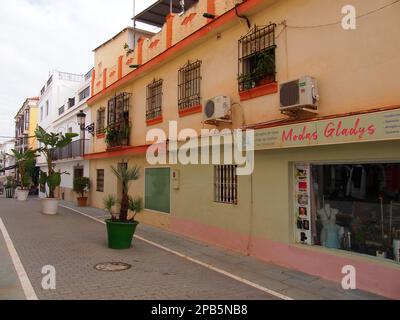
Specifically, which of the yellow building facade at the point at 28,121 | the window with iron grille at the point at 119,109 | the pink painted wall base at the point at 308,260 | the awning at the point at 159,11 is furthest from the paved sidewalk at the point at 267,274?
the yellow building facade at the point at 28,121

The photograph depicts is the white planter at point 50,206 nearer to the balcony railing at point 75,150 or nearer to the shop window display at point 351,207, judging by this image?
the balcony railing at point 75,150

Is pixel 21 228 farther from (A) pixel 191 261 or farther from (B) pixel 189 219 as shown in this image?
(A) pixel 191 261

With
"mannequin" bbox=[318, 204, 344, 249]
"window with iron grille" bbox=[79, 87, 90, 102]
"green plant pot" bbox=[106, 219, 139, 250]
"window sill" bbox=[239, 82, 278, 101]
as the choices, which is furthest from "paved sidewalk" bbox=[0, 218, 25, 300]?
"window with iron grille" bbox=[79, 87, 90, 102]

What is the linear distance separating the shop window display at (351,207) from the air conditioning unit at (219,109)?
2.38 meters

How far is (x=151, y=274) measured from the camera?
23.5ft

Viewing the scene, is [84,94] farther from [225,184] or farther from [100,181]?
[225,184]

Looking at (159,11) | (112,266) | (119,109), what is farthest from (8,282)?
(159,11)

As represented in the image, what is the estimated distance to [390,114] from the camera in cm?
561

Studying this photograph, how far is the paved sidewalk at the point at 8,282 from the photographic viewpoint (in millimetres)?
5715

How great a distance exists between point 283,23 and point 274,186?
3523 millimetres

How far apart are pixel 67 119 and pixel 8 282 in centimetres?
2085
